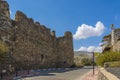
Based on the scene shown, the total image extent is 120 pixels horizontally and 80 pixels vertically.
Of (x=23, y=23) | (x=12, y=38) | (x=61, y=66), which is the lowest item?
(x=61, y=66)

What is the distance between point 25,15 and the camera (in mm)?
34531

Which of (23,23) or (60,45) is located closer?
(23,23)

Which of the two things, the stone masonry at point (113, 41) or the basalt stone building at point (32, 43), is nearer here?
the basalt stone building at point (32, 43)

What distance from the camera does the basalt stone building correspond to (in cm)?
2820

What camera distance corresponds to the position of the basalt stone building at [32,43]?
28.2 m

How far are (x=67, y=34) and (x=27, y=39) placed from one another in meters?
24.0

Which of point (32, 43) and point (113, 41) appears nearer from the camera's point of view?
point (32, 43)

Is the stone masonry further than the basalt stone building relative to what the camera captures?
Yes

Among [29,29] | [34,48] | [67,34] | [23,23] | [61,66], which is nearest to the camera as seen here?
[23,23]

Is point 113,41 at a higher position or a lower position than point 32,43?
higher

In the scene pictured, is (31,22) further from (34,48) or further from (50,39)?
(50,39)

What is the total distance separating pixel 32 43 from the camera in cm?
3831

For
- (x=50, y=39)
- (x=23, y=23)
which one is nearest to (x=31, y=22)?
(x=23, y=23)

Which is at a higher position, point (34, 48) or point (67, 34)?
point (67, 34)
